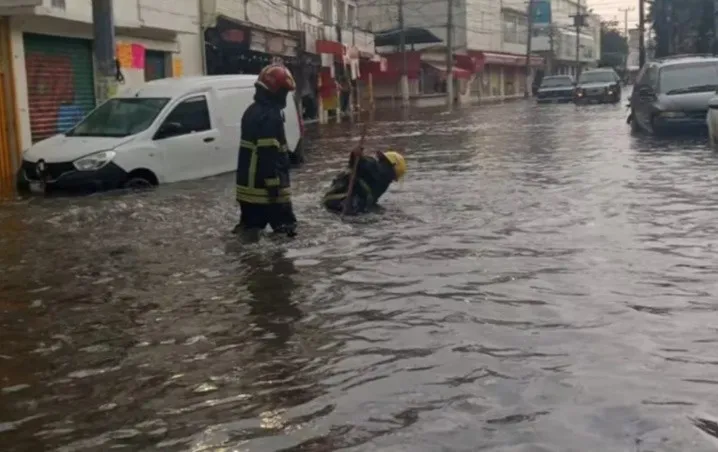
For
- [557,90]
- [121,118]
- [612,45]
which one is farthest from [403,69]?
[612,45]

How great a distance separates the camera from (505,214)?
10.9 metres

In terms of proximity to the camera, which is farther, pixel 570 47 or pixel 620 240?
pixel 570 47

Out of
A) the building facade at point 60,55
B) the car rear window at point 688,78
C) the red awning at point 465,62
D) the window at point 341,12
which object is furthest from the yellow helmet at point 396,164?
the red awning at point 465,62

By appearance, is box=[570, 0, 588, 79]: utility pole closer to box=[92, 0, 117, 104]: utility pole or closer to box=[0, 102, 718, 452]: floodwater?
box=[92, 0, 117, 104]: utility pole

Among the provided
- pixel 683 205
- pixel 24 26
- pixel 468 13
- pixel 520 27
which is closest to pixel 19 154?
pixel 24 26

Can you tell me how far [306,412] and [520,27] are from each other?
87.0 m

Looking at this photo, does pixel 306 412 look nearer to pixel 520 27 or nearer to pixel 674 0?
pixel 674 0

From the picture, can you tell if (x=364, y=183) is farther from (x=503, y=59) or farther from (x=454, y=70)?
(x=503, y=59)

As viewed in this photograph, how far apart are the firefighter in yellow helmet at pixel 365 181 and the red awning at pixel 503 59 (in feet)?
201

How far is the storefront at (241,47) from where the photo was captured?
2747cm

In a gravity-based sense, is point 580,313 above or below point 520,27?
below

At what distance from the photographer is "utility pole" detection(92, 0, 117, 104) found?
→ 53.8ft

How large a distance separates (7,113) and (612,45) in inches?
5132

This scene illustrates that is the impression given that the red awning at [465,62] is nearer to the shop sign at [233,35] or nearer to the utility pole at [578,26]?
the utility pole at [578,26]
